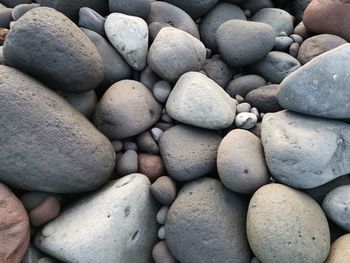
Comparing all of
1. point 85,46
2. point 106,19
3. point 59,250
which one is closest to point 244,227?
point 59,250

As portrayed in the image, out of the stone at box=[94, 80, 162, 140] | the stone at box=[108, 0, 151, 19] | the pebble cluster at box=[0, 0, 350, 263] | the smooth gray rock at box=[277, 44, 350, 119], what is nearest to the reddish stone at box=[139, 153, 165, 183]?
the pebble cluster at box=[0, 0, 350, 263]

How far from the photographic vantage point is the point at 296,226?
4.90 ft

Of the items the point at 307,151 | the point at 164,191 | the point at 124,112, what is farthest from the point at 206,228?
the point at 124,112

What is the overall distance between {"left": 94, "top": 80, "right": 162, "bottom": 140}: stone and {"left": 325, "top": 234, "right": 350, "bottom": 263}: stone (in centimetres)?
94

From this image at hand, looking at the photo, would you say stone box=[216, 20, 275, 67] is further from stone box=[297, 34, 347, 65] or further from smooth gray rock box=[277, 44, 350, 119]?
smooth gray rock box=[277, 44, 350, 119]

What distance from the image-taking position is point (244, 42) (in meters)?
1.95

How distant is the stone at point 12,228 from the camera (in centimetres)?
148

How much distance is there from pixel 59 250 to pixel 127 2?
4.02 ft

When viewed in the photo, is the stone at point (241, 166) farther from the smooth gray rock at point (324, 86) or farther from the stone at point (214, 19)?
the stone at point (214, 19)

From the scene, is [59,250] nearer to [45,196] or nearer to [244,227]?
[45,196]

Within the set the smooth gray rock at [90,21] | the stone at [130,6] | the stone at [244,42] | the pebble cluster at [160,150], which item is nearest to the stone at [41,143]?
the pebble cluster at [160,150]

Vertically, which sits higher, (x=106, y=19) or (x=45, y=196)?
(x=106, y=19)

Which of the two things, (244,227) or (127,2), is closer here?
(244,227)

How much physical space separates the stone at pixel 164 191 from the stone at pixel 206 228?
0.04 metres
